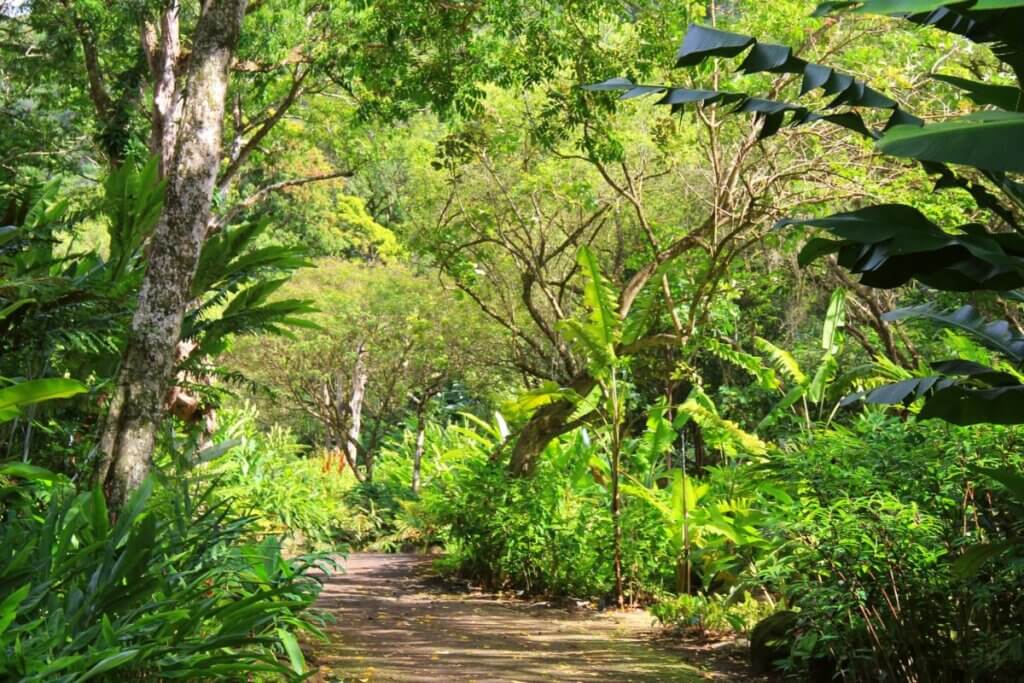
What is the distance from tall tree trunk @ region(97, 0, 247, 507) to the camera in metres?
5.57

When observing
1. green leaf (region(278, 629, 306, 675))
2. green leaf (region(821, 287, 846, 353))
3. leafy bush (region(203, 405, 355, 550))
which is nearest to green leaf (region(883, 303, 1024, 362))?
green leaf (region(278, 629, 306, 675))

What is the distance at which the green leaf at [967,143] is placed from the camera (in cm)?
299

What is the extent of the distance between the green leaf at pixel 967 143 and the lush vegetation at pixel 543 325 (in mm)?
13

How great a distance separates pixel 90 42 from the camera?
1373cm

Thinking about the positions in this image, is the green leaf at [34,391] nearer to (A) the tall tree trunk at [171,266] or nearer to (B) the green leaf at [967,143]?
(A) the tall tree trunk at [171,266]

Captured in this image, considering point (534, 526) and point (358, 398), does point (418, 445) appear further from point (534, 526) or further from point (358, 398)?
point (534, 526)

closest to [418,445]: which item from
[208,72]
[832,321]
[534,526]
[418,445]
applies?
[418,445]

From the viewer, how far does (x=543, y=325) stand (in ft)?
46.0


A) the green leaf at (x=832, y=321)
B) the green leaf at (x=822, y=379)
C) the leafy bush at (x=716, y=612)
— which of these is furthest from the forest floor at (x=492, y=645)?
the green leaf at (x=832, y=321)

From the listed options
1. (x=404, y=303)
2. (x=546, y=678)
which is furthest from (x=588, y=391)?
(x=404, y=303)

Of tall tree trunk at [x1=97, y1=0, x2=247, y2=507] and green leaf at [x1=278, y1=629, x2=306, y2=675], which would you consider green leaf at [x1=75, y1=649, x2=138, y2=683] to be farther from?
tall tree trunk at [x1=97, y1=0, x2=247, y2=507]

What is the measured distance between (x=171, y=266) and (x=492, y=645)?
4.26 m

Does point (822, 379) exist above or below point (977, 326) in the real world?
below

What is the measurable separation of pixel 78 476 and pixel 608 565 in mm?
6586
